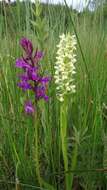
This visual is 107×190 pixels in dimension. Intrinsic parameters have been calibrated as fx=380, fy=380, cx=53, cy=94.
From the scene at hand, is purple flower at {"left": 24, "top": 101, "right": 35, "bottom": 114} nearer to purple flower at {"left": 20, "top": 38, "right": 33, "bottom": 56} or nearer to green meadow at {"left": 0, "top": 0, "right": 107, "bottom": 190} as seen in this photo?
green meadow at {"left": 0, "top": 0, "right": 107, "bottom": 190}

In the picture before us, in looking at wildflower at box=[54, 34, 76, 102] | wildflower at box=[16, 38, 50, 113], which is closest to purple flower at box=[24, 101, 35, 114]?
wildflower at box=[16, 38, 50, 113]

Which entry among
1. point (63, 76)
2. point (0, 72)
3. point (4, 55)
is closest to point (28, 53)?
point (63, 76)

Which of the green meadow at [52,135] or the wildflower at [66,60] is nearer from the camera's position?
the wildflower at [66,60]

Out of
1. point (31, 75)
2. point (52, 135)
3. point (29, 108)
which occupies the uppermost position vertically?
point (31, 75)

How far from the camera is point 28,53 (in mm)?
1106

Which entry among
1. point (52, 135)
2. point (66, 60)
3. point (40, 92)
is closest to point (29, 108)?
point (40, 92)

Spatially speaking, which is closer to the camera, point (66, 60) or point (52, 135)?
point (66, 60)

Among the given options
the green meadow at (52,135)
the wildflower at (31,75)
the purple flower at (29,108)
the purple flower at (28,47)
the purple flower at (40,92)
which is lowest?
the green meadow at (52,135)

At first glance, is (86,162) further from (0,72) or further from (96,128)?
(0,72)

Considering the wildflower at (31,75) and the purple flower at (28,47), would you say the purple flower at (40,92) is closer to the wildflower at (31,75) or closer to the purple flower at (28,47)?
the wildflower at (31,75)

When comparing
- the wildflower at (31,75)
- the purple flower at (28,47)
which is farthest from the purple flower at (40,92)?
the purple flower at (28,47)

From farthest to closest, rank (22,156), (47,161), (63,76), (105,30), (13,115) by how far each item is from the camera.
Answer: (105,30), (13,115), (47,161), (22,156), (63,76)

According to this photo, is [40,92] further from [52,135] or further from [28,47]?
[52,135]

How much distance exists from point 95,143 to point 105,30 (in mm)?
642
